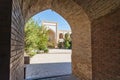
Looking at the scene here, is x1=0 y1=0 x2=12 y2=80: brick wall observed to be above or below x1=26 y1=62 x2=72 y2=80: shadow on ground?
above

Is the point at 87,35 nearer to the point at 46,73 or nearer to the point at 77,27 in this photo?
the point at 77,27

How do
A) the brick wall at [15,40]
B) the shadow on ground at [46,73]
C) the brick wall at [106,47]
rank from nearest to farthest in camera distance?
the brick wall at [15,40] < the brick wall at [106,47] < the shadow on ground at [46,73]

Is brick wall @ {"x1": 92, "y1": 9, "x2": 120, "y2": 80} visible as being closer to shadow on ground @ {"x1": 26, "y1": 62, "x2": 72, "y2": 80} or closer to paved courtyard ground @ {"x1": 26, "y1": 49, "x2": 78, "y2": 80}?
paved courtyard ground @ {"x1": 26, "y1": 49, "x2": 78, "y2": 80}

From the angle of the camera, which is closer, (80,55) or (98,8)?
(98,8)

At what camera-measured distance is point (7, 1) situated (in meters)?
1.76

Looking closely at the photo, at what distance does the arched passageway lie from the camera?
1761mm

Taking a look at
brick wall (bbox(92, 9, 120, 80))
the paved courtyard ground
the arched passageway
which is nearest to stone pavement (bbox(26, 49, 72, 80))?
the paved courtyard ground

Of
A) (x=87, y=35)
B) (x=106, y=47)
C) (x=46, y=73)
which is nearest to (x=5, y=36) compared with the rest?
(x=106, y=47)

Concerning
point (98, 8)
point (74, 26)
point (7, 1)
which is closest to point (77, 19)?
point (74, 26)

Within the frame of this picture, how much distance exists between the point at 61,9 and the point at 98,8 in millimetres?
2734

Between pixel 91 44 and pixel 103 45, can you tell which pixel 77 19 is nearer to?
pixel 91 44

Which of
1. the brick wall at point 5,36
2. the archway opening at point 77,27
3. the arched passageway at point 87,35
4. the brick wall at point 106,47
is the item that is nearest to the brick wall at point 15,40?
the arched passageway at point 87,35

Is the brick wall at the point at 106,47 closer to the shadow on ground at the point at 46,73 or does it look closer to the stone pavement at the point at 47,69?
the shadow on ground at the point at 46,73

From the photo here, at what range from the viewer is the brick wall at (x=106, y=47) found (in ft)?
12.8
